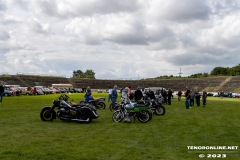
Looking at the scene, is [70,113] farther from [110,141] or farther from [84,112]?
[110,141]

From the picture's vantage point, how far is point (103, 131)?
12.8 m

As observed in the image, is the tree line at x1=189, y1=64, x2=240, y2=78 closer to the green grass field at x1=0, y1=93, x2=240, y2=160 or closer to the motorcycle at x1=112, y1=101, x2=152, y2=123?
the motorcycle at x1=112, y1=101, x2=152, y2=123

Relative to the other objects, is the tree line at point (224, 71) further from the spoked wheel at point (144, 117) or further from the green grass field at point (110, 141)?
the green grass field at point (110, 141)

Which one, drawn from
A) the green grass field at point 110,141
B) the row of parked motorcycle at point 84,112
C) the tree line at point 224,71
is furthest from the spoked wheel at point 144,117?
the tree line at point 224,71

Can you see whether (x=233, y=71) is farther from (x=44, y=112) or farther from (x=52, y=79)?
(x=44, y=112)

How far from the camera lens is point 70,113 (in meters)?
15.6

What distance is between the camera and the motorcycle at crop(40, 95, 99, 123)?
50.7 ft

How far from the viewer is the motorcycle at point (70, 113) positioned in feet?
50.7

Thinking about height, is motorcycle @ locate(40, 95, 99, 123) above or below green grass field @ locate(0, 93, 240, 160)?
above

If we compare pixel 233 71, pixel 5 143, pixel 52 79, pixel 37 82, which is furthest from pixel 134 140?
pixel 233 71

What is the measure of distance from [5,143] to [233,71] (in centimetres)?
12269

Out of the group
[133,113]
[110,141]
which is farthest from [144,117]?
[110,141]

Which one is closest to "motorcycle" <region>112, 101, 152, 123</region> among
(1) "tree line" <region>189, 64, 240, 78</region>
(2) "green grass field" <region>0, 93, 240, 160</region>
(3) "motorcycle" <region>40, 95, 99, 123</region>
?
(3) "motorcycle" <region>40, 95, 99, 123</region>

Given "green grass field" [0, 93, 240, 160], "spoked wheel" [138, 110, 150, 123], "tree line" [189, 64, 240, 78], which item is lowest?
"green grass field" [0, 93, 240, 160]
